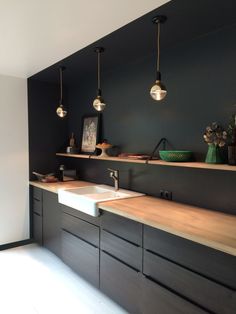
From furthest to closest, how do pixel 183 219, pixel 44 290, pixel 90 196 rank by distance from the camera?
pixel 90 196 → pixel 44 290 → pixel 183 219

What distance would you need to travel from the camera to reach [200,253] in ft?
5.06

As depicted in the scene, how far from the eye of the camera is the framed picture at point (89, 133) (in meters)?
3.50

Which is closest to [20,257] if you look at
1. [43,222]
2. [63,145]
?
[43,222]

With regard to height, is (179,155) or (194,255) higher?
(179,155)

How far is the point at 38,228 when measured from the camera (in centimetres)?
364

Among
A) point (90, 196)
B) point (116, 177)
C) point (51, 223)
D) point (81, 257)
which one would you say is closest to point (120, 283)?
point (81, 257)

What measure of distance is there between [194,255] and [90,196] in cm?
153

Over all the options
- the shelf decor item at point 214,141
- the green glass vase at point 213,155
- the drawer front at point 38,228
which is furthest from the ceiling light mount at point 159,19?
the drawer front at point 38,228

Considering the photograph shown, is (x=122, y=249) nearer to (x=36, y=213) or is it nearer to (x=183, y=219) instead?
(x=183, y=219)

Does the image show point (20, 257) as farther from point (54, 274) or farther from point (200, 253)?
point (200, 253)

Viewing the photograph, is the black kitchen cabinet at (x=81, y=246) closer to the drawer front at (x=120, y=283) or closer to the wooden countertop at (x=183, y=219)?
the drawer front at (x=120, y=283)

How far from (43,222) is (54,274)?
0.79 metres

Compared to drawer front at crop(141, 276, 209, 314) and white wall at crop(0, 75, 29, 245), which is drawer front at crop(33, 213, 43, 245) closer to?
white wall at crop(0, 75, 29, 245)

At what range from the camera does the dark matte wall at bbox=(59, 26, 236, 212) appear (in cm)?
210
